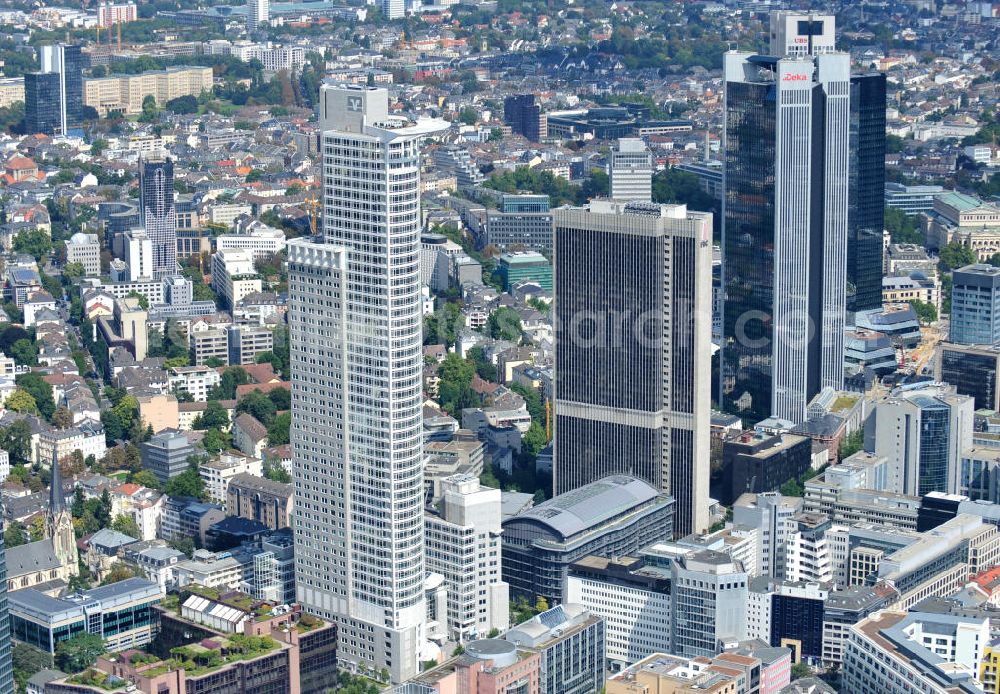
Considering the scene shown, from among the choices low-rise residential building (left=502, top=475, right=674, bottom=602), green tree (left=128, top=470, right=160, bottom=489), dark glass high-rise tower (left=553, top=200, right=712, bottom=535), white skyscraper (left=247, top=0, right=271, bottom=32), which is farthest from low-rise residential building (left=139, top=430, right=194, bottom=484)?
white skyscraper (left=247, top=0, right=271, bottom=32)

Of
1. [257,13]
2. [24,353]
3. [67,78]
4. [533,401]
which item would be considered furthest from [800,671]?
[257,13]

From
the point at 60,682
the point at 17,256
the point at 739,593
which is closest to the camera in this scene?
the point at 60,682

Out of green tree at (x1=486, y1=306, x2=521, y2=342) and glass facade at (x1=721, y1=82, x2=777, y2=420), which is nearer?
glass facade at (x1=721, y1=82, x2=777, y2=420)

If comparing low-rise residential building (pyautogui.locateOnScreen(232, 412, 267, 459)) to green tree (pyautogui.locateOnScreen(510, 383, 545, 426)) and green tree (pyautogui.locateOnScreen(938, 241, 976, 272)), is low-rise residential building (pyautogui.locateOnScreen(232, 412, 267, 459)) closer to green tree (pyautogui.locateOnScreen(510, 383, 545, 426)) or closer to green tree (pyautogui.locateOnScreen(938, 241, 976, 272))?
green tree (pyautogui.locateOnScreen(510, 383, 545, 426))

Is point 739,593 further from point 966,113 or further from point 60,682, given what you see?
point 966,113

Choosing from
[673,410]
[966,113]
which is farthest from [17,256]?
[966,113]
